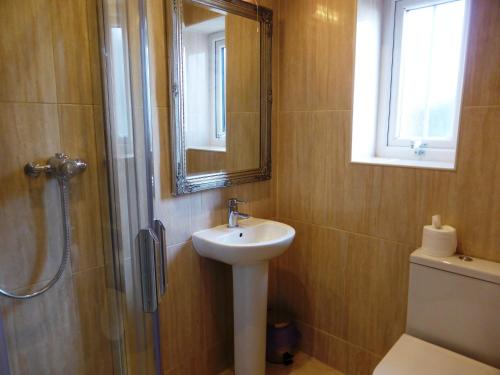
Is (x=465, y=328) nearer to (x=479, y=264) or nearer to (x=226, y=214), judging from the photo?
(x=479, y=264)

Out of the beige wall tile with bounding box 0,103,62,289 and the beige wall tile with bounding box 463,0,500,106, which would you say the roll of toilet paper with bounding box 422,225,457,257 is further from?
the beige wall tile with bounding box 0,103,62,289

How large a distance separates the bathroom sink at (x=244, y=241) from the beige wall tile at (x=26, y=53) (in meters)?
0.85

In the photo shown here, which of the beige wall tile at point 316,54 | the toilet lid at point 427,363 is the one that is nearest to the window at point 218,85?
the beige wall tile at point 316,54

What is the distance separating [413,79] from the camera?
1869 millimetres

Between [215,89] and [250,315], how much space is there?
1.09 metres

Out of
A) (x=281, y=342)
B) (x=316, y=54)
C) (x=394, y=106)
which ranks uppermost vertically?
(x=316, y=54)

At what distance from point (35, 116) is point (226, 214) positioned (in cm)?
99

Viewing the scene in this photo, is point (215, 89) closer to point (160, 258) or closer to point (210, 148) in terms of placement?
point (210, 148)

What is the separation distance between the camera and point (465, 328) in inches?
56.5

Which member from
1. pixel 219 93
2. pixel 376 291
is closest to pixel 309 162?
pixel 219 93

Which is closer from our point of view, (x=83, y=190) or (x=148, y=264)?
(x=148, y=264)

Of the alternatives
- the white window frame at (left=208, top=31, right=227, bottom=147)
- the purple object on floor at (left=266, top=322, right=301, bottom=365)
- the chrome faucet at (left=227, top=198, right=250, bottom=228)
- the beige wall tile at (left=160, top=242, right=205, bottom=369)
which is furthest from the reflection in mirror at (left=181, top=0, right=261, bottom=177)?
the purple object on floor at (left=266, top=322, right=301, bottom=365)

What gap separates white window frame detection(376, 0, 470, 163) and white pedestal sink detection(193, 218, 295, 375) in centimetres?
73

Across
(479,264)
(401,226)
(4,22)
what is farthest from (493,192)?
(4,22)
